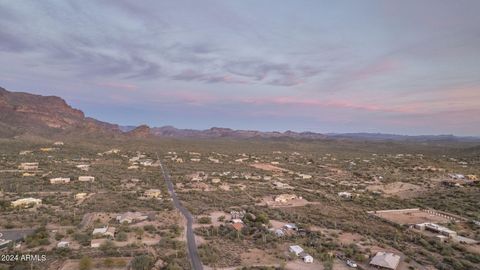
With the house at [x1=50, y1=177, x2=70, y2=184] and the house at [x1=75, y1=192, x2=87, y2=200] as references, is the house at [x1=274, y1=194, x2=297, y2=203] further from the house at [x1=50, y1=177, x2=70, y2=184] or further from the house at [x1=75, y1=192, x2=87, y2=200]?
the house at [x1=50, y1=177, x2=70, y2=184]

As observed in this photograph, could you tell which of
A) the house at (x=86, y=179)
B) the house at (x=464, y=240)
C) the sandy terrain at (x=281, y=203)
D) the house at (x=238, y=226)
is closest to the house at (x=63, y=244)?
the house at (x=238, y=226)

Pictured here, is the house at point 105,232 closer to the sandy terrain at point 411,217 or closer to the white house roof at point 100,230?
the white house roof at point 100,230

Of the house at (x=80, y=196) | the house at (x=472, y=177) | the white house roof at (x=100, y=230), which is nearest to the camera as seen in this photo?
the white house roof at (x=100, y=230)

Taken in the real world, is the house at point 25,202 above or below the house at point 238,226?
above

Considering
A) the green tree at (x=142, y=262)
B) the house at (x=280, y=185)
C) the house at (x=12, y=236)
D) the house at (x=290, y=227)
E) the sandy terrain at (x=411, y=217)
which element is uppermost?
the green tree at (x=142, y=262)

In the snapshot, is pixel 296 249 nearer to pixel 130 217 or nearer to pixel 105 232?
pixel 105 232

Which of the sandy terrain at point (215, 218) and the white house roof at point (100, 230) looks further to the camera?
the sandy terrain at point (215, 218)

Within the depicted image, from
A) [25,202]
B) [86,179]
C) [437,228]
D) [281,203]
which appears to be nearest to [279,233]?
[281,203]
